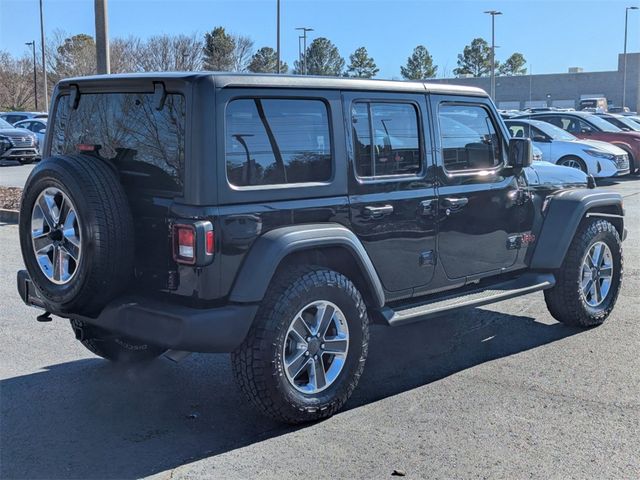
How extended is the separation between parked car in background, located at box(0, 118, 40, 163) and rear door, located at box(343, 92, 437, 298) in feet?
65.9

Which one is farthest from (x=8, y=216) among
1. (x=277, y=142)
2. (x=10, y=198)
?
(x=277, y=142)

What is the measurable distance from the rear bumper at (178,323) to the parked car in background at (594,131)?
1570 cm

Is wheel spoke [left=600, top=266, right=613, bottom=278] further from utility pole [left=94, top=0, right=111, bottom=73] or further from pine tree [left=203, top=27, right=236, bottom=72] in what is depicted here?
pine tree [left=203, top=27, right=236, bottom=72]

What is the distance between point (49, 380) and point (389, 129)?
2784 mm

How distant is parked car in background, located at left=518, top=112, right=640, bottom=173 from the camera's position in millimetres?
18344

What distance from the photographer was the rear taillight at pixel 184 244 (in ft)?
12.7

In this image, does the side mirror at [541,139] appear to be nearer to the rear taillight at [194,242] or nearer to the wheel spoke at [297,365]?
the wheel spoke at [297,365]

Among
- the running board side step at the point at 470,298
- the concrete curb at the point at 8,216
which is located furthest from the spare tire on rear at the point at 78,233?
the concrete curb at the point at 8,216

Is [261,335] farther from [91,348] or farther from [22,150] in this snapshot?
[22,150]

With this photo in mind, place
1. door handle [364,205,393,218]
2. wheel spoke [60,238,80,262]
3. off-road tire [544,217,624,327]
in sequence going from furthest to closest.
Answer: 1. off-road tire [544,217,624,327]
2. door handle [364,205,393,218]
3. wheel spoke [60,238,80,262]

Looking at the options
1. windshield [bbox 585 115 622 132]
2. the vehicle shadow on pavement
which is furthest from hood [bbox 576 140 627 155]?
the vehicle shadow on pavement

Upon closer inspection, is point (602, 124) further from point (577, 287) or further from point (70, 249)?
point (70, 249)

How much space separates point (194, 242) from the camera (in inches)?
151

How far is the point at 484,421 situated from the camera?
4297 mm
